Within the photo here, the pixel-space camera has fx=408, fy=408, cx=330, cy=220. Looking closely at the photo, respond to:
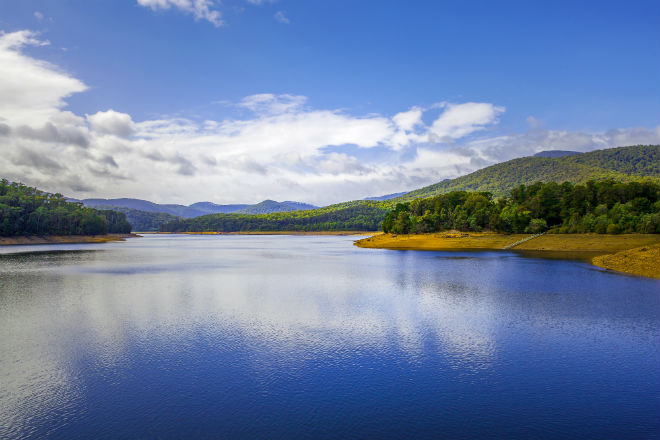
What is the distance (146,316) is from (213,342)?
7.26m

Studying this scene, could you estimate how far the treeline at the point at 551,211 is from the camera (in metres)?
72.9

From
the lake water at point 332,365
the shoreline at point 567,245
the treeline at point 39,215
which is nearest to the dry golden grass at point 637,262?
the shoreline at point 567,245

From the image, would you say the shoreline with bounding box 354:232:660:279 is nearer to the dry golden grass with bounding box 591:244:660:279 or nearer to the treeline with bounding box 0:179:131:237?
the dry golden grass with bounding box 591:244:660:279

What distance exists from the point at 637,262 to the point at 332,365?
4382cm

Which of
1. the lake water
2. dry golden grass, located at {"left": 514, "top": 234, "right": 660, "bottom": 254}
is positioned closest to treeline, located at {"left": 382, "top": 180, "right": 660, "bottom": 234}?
dry golden grass, located at {"left": 514, "top": 234, "right": 660, "bottom": 254}

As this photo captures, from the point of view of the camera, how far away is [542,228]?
83938 mm

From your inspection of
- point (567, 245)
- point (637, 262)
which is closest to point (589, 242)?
point (567, 245)

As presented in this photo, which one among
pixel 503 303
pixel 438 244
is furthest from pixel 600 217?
pixel 503 303

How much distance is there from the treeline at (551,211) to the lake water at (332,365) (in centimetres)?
5166

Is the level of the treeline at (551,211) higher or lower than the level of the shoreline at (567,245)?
higher

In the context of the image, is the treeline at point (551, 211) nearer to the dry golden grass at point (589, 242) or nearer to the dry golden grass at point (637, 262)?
the dry golden grass at point (589, 242)

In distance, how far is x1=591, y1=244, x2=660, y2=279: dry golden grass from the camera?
40225 millimetres

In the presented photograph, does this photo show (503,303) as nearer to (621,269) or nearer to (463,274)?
(463,274)

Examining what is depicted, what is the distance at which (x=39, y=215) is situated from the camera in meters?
107
